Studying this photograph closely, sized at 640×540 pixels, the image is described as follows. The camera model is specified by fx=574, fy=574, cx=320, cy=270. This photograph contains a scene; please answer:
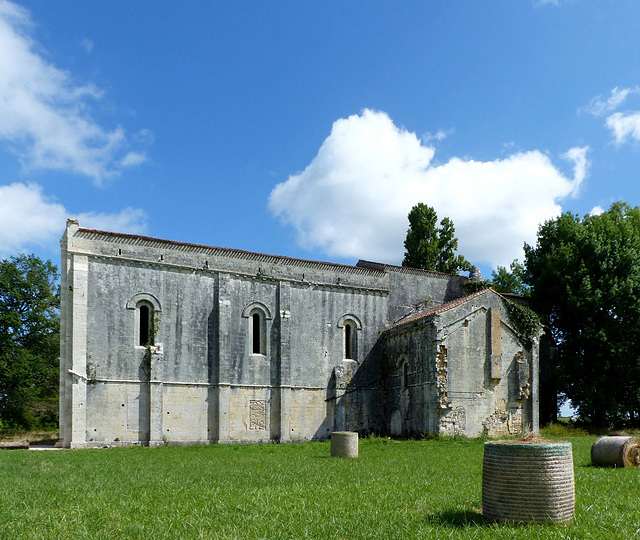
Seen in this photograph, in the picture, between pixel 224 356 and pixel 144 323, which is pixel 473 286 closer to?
pixel 224 356

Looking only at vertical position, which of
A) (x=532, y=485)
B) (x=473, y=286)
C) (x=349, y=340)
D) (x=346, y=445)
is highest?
(x=473, y=286)

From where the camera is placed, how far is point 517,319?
92.6 ft

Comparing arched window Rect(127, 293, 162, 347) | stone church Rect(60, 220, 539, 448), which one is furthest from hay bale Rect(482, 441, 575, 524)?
arched window Rect(127, 293, 162, 347)

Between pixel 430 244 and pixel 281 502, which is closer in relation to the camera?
pixel 281 502

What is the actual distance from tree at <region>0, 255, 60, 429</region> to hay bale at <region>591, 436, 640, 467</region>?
33.0m

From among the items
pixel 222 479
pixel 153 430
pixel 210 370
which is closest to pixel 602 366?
pixel 210 370

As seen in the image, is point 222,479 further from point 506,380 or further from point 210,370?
point 506,380

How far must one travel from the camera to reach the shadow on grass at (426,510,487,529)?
717 centimetres

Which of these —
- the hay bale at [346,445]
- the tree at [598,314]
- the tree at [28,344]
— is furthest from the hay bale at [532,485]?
the tree at [28,344]

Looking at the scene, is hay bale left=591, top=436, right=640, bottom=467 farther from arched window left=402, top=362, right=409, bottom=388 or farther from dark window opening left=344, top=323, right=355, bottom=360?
dark window opening left=344, top=323, right=355, bottom=360

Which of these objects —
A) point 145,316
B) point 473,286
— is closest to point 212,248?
point 145,316

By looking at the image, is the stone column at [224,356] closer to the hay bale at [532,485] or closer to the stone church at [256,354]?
the stone church at [256,354]

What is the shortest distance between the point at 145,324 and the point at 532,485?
21.6 metres

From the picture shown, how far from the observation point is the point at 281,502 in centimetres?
875
